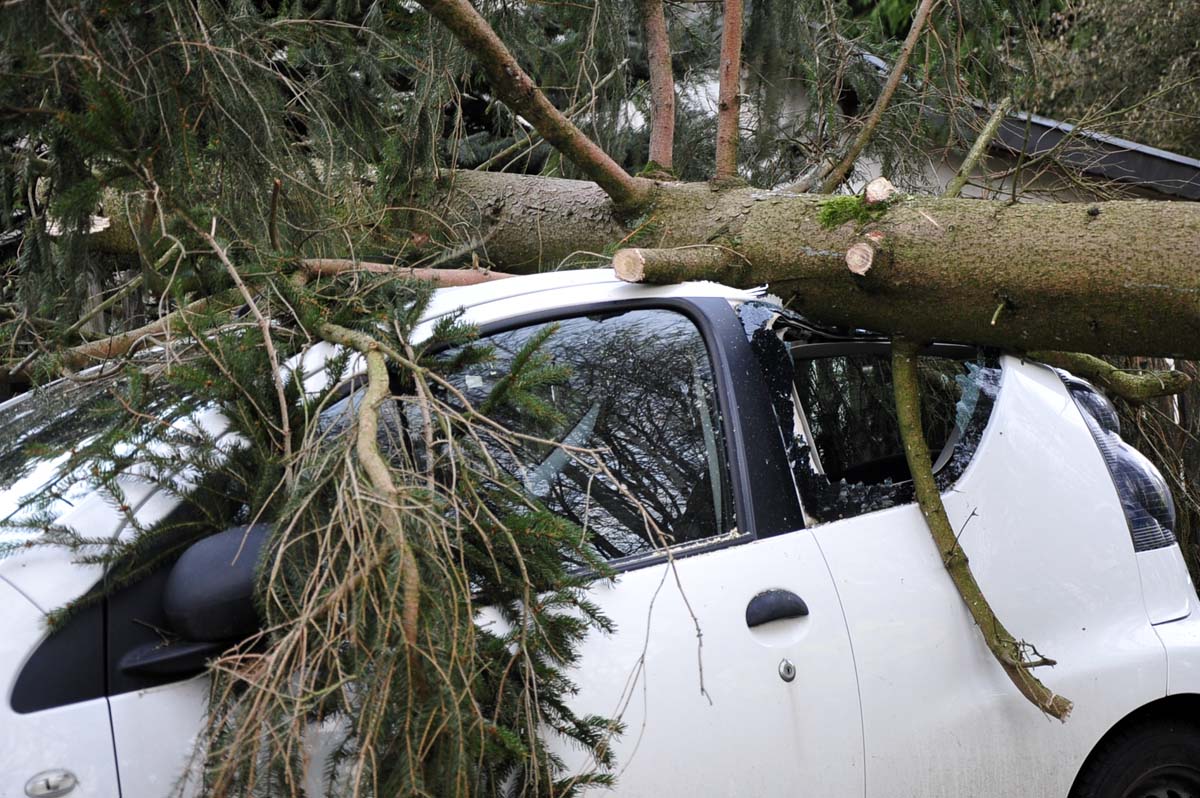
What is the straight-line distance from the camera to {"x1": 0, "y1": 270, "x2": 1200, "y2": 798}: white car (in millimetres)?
2081

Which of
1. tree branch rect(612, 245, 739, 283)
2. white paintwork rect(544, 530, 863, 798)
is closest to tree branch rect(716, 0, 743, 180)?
tree branch rect(612, 245, 739, 283)

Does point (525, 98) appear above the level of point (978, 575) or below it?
above

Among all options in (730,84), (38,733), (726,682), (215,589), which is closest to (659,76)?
(730,84)

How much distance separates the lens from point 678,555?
2.47 metres

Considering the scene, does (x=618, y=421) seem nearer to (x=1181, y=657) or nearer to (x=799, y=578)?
(x=799, y=578)

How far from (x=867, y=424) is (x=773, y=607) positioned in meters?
0.81

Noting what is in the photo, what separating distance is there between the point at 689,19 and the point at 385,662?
5.25 metres

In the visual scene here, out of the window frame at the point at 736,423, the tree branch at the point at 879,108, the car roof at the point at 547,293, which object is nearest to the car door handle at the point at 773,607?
the window frame at the point at 736,423

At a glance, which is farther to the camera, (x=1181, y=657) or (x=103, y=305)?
(x=103, y=305)

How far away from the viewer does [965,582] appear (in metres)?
2.70

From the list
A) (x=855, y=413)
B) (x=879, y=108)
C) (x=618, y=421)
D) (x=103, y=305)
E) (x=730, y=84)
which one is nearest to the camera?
(x=618, y=421)

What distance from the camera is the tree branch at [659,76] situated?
4242 millimetres

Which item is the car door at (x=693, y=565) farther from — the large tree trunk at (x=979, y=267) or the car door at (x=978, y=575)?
the large tree trunk at (x=979, y=267)

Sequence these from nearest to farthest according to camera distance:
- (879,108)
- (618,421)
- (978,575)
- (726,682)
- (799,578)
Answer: (726,682) < (799,578) < (618,421) < (978,575) < (879,108)
